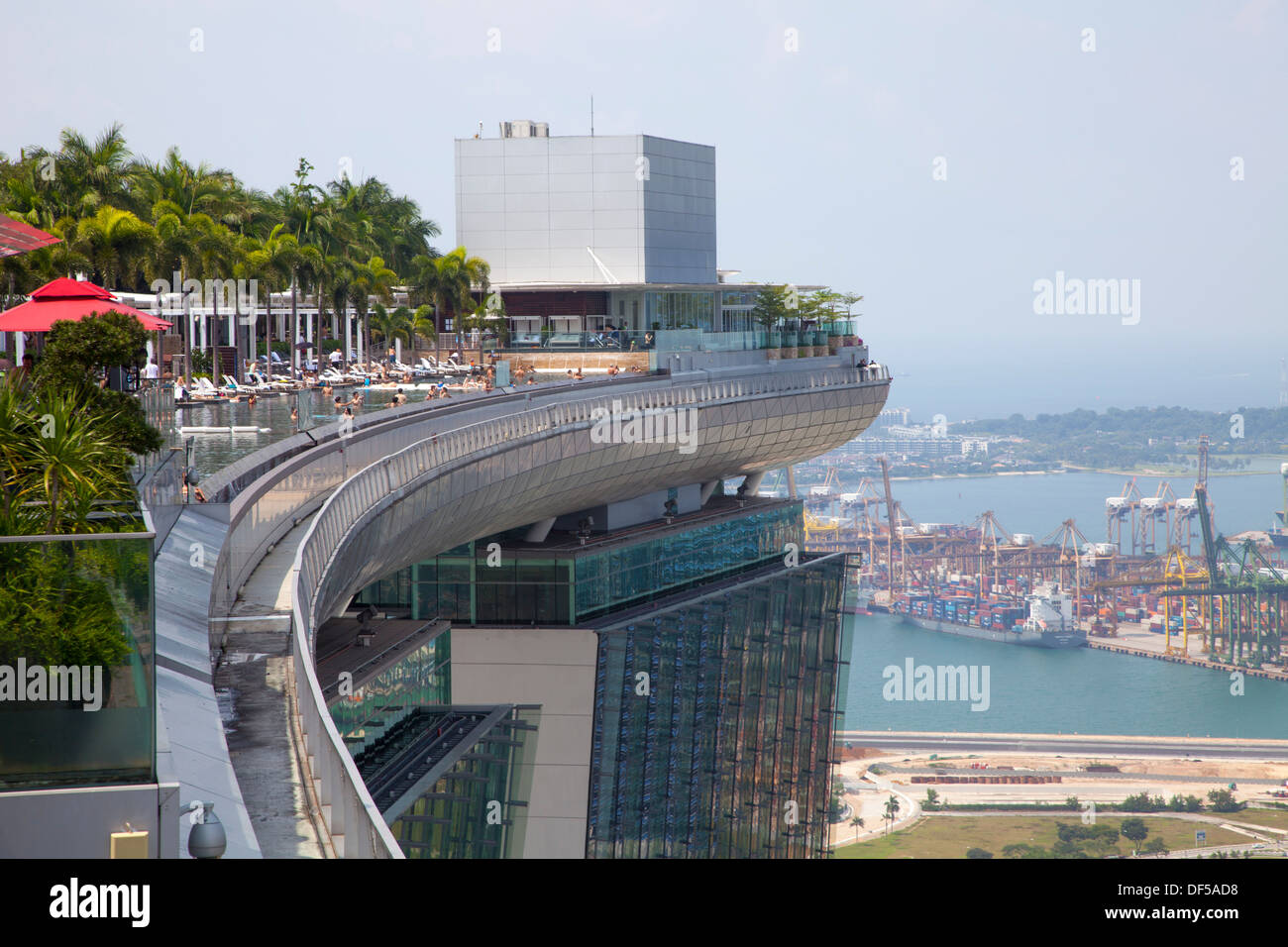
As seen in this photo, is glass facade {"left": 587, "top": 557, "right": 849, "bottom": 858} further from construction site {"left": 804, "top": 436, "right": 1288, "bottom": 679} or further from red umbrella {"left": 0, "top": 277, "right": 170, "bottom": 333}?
construction site {"left": 804, "top": 436, "right": 1288, "bottom": 679}

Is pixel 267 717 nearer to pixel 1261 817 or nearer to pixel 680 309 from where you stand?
pixel 680 309

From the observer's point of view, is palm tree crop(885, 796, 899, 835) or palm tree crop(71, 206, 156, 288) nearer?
palm tree crop(71, 206, 156, 288)

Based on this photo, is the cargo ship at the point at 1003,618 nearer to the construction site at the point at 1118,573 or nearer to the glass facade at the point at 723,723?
the construction site at the point at 1118,573

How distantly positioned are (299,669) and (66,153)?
1773 inches

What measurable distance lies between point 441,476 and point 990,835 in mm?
83760

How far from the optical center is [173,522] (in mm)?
14328

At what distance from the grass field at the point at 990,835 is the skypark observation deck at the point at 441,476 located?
144ft

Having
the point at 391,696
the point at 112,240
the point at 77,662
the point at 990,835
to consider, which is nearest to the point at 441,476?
the point at 391,696

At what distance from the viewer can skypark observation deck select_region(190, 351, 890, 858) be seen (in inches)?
371

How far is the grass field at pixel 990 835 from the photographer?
92625 millimetres

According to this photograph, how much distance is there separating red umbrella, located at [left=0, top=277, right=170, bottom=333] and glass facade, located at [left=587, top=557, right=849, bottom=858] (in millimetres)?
20461

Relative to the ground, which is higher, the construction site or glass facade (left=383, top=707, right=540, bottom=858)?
glass facade (left=383, top=707, right=540, bottom=858)

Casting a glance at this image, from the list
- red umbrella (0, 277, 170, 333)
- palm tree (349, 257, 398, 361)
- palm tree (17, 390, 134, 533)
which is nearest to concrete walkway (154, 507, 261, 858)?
palm tree (17, 390, 134, 533)
